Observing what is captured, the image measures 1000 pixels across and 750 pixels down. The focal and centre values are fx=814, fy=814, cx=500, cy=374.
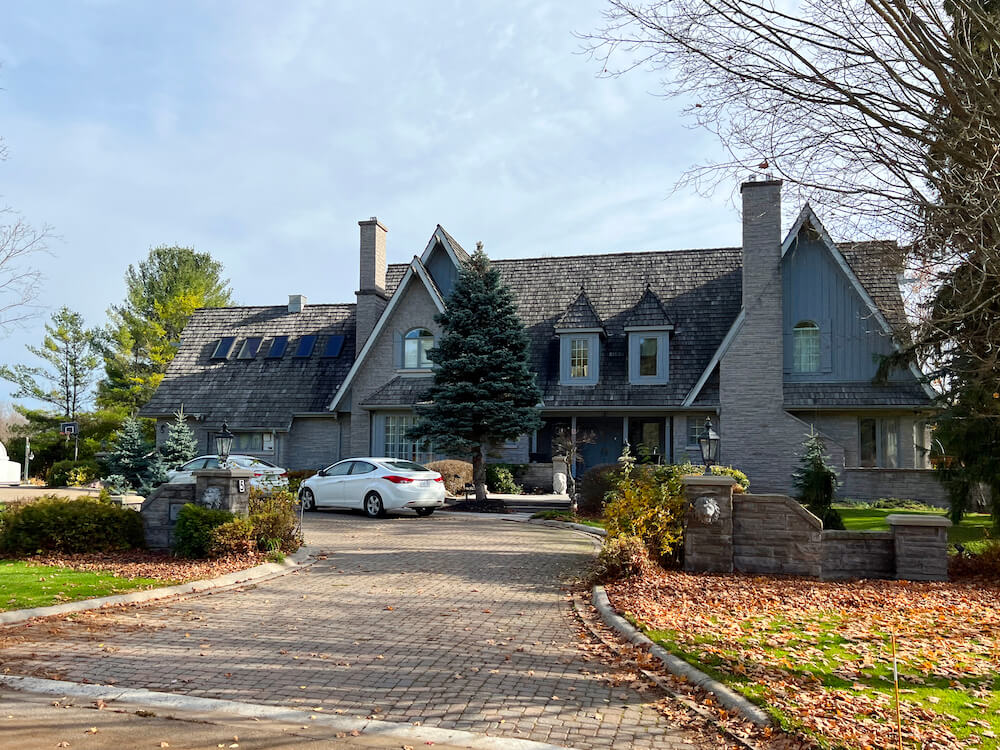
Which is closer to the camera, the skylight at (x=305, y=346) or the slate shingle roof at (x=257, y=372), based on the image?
the slate shingle roof at (x=257, y=372)

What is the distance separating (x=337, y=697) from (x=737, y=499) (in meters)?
7.75

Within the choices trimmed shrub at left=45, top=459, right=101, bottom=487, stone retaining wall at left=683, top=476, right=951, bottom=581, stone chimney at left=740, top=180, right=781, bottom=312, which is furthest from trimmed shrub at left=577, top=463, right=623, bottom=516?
trimmed shrub at left=45, top=459, right=101, bottom=487

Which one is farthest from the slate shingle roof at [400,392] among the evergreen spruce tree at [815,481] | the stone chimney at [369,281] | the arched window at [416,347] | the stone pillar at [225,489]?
the stone pillar at [225,489]

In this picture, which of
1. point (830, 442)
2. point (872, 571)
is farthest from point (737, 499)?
point (830, 442)

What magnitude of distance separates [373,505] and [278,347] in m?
14.5

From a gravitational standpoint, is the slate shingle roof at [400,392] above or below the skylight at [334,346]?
below

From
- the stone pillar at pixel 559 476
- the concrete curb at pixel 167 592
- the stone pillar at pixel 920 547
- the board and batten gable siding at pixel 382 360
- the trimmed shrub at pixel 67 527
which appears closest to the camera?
the concrete curb at pixel 167 592

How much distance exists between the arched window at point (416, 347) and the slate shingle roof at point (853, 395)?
41.2 ft

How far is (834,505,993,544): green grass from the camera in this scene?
15.5 metres

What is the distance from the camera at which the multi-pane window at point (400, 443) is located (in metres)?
29.6

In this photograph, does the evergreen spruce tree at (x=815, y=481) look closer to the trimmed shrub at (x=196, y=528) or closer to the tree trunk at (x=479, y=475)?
the tree trunk at (x=479, y=475)

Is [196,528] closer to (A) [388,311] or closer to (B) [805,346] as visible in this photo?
(A) [388,311]

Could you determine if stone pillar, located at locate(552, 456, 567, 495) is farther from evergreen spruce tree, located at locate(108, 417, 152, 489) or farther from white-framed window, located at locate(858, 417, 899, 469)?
evergreen spruce tree, located at locate(108, 417, 152, 489)

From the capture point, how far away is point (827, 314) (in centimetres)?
2656
